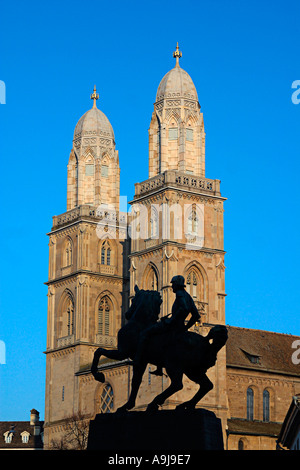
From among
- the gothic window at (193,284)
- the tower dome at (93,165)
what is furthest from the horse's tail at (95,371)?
the tower dome at (93,165)

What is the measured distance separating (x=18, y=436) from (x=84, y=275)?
25.6 meters

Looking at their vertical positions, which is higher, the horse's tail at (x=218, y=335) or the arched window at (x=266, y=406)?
the arched window at (x=266, y=406)

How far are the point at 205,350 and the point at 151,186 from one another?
5849cm

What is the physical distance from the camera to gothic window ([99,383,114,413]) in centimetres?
8794

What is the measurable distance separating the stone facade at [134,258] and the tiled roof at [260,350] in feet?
2.12

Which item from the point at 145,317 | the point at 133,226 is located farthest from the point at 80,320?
the point at 145,317

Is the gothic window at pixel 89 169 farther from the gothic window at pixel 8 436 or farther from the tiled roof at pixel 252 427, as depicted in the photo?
the gothic window at pixel 8 436

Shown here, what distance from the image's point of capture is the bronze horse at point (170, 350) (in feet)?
93.8

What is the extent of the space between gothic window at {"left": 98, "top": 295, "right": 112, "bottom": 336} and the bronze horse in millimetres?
63351

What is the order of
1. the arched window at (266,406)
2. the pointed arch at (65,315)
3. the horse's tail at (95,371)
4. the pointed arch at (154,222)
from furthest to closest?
the arched window at (266,406) → the pointed arch at (65,315) → the pointed arch at (154,222) → the horse's tail at (95,371)

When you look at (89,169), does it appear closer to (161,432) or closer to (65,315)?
(65,315)

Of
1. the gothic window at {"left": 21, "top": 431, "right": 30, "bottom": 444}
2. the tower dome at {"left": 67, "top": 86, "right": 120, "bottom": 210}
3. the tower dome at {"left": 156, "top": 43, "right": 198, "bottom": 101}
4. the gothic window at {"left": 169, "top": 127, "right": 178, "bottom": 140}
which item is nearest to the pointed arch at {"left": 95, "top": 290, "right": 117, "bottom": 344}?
the tower dome at {"left": 67, "top": 86, "right": 120, "bottom": 210}

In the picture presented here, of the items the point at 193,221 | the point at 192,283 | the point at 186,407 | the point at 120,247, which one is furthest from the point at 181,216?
the point at 186,407

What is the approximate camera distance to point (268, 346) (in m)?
98.6
